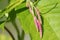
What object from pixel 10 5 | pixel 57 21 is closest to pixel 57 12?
pixel 57 21

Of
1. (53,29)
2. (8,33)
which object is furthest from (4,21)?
(53,29)

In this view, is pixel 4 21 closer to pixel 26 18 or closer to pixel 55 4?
pixel 26 18

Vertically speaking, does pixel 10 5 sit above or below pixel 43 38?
above

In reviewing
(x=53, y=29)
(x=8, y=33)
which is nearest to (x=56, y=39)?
(x=53, y=29)

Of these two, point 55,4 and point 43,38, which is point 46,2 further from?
point 43,38
